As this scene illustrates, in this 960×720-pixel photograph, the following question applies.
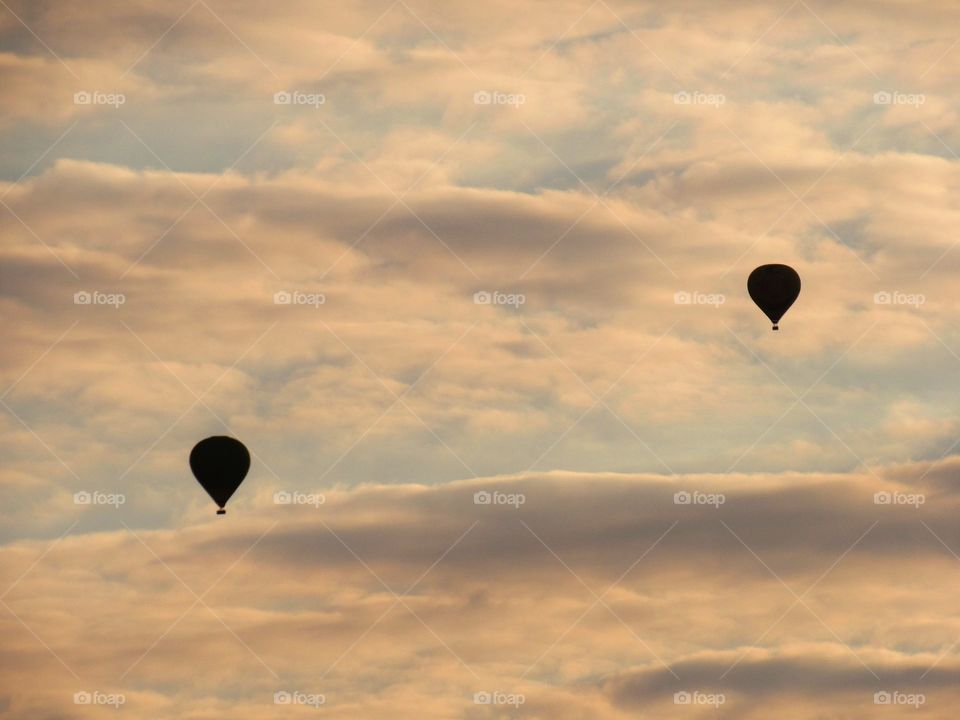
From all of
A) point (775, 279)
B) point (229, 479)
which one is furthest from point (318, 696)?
point (775, 279)

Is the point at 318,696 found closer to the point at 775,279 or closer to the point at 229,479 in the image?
the point at 229,479

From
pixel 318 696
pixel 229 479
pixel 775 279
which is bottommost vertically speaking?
pixel 318 696

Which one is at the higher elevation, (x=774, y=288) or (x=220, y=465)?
(x=774, y=288)

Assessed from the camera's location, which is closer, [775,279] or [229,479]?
[229,479]

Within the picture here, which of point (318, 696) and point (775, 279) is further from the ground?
point (775, 279)

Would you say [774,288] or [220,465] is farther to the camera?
[774,288]
